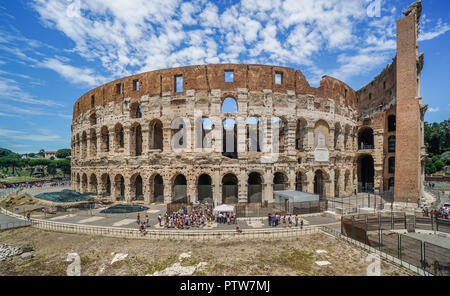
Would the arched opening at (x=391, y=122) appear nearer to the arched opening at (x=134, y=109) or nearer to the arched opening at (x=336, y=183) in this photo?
the arched opening at (x=336, y=183)

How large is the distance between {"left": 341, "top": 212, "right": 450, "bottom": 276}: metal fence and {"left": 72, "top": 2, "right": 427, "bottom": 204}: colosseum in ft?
26.9

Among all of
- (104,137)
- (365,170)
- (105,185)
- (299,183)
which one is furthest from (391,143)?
(105,185)

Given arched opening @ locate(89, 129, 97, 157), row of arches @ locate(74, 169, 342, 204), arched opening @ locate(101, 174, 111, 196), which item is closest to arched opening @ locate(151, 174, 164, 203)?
row of arches @ locate(74, 169, 342, 204)

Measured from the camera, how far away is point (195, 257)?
35.0 ft

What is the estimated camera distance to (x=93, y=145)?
94.8ft

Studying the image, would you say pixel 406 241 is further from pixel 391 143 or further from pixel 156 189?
pixel 391 143

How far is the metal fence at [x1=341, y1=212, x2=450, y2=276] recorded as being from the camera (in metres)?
8.33

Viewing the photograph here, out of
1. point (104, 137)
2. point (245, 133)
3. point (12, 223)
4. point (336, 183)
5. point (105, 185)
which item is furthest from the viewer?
point (104, 137)

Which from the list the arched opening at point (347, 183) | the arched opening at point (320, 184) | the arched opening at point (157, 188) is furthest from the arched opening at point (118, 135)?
the arched opening at point (347, 183)

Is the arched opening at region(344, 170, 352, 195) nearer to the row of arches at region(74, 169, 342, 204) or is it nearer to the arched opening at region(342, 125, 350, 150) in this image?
the arched opening at region(342, 125, 350, 150)

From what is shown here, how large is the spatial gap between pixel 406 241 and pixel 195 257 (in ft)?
33.4

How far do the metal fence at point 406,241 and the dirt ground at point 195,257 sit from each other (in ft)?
2.95

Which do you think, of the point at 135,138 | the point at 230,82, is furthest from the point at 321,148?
the point at 135,138
